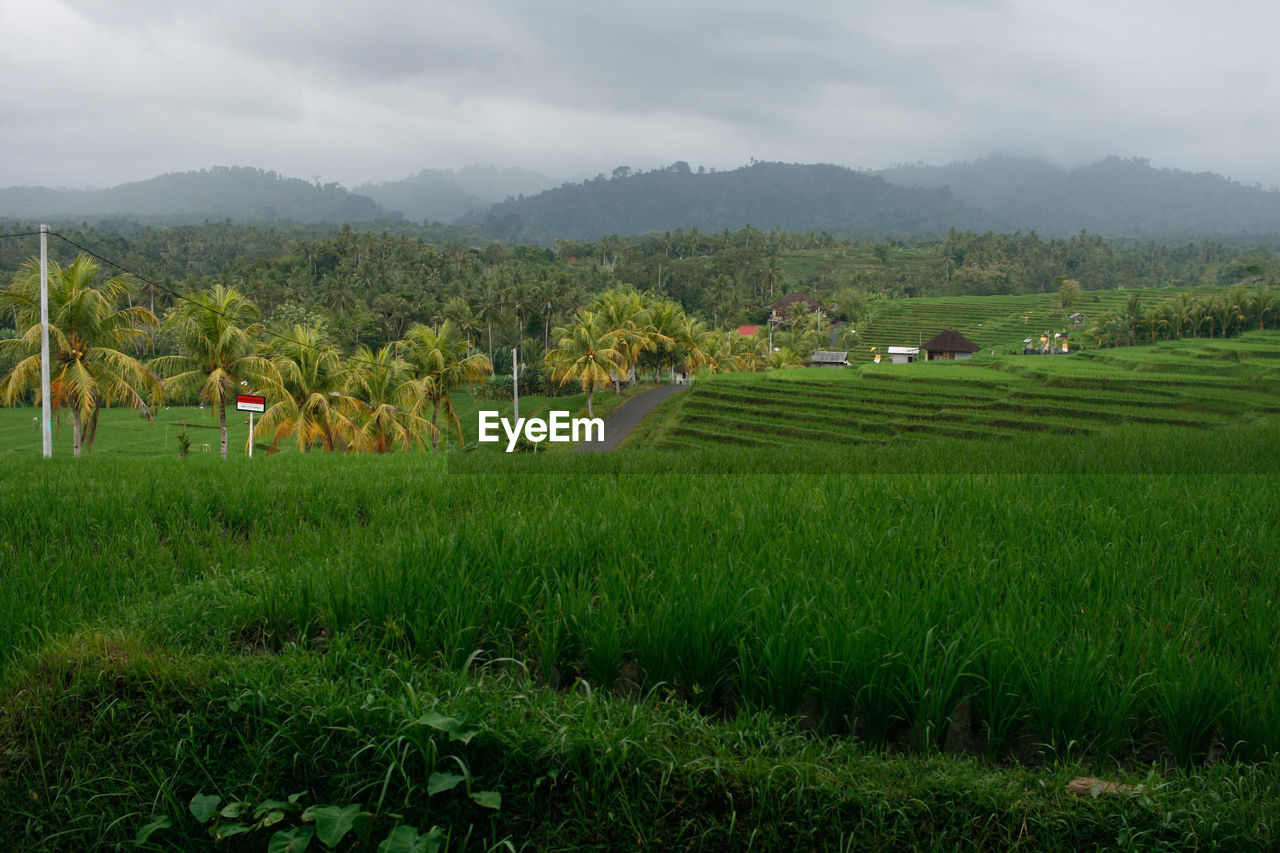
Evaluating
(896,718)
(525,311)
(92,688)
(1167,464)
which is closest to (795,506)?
(896,718)

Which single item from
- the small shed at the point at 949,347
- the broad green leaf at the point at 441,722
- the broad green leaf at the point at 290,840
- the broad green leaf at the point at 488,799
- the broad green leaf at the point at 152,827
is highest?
the small shed at the point at 949,347

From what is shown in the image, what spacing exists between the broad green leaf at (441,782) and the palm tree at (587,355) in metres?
34.7

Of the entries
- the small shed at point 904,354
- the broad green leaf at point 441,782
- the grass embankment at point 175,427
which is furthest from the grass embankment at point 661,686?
the small shed at point 904,354

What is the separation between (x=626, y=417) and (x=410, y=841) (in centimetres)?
3582

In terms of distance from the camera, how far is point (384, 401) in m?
25.9

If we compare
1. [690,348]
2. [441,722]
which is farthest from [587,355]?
[441,722]

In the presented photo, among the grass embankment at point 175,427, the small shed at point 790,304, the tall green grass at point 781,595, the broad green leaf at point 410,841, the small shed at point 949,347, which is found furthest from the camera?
the small shed at point 790,304

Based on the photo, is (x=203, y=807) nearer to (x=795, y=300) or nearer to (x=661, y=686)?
(x=661, y=686)

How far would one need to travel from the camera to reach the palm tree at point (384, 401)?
24688 millimetres

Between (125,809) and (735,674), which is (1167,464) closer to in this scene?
(735,674)

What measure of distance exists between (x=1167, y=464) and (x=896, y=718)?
267 inches

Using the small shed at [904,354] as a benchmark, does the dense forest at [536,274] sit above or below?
above

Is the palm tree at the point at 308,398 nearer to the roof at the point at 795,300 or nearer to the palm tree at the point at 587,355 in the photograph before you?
the palm tree at the point at 587,355

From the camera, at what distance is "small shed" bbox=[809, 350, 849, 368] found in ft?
192
